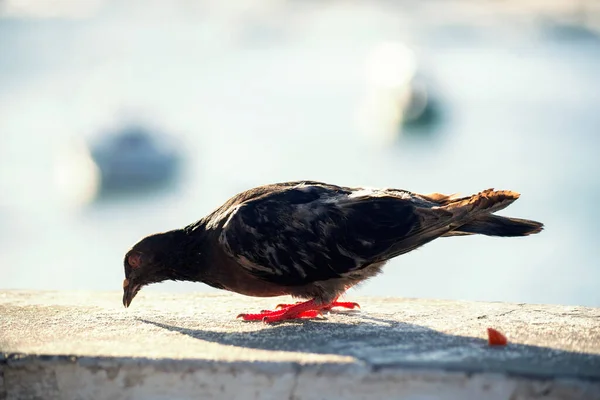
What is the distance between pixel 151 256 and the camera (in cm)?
539

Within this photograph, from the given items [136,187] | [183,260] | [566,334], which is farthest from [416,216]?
[136,187]

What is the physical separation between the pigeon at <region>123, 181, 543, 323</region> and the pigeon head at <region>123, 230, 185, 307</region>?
9.9 inches

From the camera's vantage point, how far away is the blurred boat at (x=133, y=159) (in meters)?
24.8

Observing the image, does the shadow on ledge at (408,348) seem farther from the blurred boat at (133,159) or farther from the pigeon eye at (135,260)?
the blurred boat at (133,159)

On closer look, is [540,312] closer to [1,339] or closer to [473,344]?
[473,344]

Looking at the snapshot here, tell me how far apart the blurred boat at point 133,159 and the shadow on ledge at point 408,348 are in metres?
20.7

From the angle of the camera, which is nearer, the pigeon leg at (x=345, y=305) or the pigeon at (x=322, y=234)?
the pigeon at (x=322, y=234)

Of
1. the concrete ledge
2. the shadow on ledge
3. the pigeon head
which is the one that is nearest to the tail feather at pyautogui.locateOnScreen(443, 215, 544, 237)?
the concrete ledge

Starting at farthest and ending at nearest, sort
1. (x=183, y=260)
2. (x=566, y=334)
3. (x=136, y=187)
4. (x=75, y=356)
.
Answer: (x=136, y=187) → (x=183, y=260) → (x=566, y=334) → (x=75, y=356)

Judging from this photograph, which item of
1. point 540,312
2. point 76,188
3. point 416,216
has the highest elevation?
point 416,216

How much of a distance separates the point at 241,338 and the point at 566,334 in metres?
1.58

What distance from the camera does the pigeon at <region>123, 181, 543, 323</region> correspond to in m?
4.87

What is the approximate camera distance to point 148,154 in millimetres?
25438

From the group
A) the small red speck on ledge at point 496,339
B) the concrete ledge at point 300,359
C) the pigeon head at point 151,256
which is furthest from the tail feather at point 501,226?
the pigeon head at point 151,256
